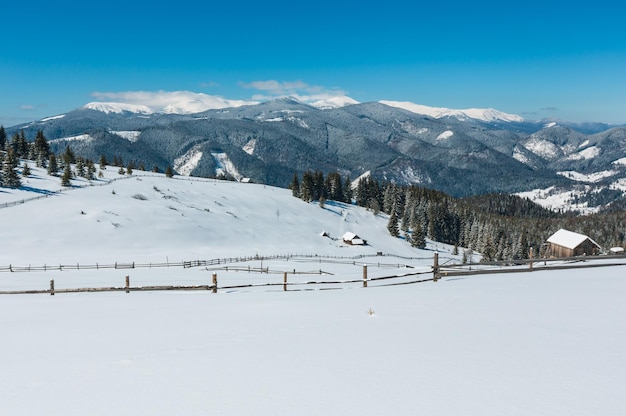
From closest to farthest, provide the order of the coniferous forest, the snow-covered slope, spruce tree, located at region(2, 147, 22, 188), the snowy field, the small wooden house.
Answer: the snowy field, the snow-covered slope, spruce tree, located at region(2, 147, 22, 188), the small wooden house, the coniferous forest

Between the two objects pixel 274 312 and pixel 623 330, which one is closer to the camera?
pixel 623 330

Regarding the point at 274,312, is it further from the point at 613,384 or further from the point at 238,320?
the point at 613,384

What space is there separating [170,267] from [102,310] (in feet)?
108

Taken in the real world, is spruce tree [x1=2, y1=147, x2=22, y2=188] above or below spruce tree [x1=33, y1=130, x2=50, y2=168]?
below

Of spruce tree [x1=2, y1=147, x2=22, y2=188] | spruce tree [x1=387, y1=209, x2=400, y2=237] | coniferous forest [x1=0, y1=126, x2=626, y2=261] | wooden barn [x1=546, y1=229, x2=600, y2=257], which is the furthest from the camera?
spruce tree [x1=387, y1=209, x2=400, y2=237]

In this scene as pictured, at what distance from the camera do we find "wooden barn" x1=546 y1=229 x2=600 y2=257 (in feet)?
268

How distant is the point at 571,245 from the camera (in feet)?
269

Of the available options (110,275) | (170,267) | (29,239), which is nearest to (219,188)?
(29,239)

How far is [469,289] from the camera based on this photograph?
19.5 metres

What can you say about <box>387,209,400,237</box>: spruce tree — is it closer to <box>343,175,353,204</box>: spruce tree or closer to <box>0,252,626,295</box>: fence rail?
<box>343,175,353,204</box>: spruce tree

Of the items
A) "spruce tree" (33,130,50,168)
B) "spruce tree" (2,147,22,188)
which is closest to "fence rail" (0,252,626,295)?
"spruce tree" (2,147,22,188)

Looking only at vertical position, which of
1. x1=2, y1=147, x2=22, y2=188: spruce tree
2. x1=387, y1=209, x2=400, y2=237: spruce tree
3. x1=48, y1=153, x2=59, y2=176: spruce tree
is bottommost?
x1=387, y1=209, x2=400, y2=237: spruce tree

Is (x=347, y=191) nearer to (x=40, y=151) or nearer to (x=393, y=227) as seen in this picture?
(x=393, y=227)

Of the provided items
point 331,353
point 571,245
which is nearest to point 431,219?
point 571,245
